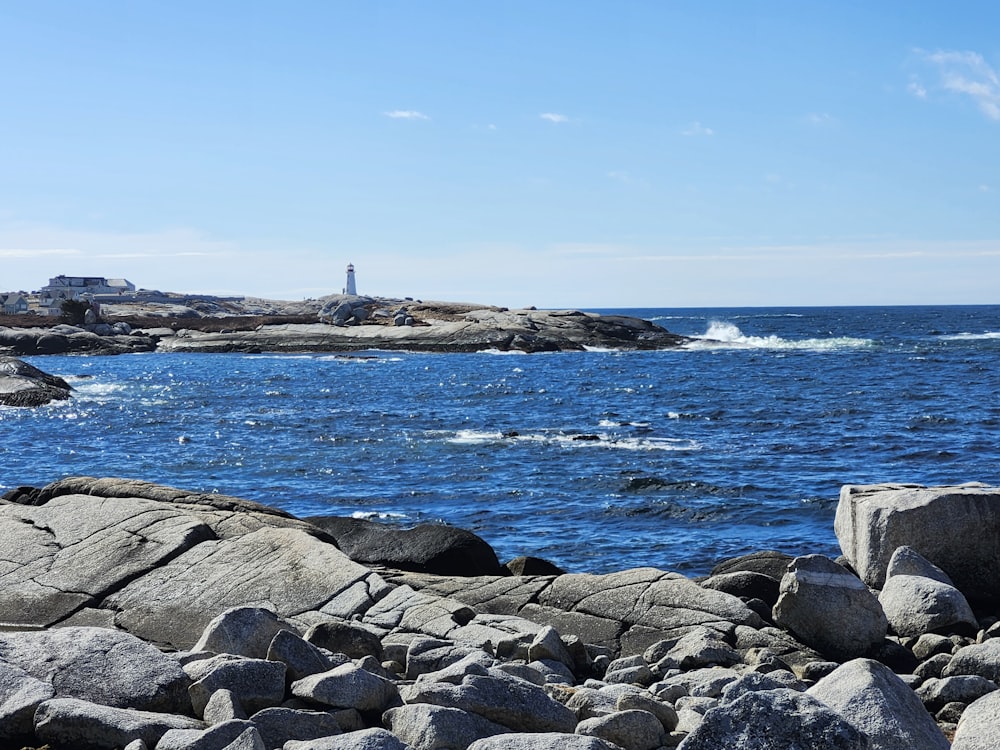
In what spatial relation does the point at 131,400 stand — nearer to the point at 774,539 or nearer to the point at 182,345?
the point at 774,539

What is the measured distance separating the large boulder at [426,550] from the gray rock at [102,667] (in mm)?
5715

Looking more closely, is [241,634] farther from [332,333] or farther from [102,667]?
[332,333]

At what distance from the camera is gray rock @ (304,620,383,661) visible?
28.3 feet

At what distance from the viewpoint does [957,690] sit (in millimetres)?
8070

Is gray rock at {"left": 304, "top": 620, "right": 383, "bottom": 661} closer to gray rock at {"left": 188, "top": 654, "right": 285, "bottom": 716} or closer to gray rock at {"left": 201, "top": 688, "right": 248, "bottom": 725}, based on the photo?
gray rock at {"left": 188, "top": 654, "right": 285, "bottom": 716}

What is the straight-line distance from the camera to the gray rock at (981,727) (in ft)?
18.2

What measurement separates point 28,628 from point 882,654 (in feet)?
28.7

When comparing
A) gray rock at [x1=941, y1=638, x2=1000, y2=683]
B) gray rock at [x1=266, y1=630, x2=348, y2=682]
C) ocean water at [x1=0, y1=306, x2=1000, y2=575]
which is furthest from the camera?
ocean water at [x1=0, y1=306, x2=1000, y2=575]

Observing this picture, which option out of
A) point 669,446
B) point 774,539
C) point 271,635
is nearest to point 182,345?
point 669,446

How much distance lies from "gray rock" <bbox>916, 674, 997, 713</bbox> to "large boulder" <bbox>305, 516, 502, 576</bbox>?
6.26 m

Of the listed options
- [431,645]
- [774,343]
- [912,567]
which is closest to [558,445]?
[912,567]

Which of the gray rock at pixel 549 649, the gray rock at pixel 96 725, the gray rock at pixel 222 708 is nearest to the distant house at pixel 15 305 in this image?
the gray rock at pixel 549 649

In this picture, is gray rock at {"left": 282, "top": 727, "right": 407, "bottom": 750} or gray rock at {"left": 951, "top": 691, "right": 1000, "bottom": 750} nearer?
gray rock at {"left": 282, "top": 727, "right": 407, "bottom": 750}

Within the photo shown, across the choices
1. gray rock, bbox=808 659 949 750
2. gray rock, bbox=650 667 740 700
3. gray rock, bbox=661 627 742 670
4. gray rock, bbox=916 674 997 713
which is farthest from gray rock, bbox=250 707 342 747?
gray rock, bbox=916 674 997 713
